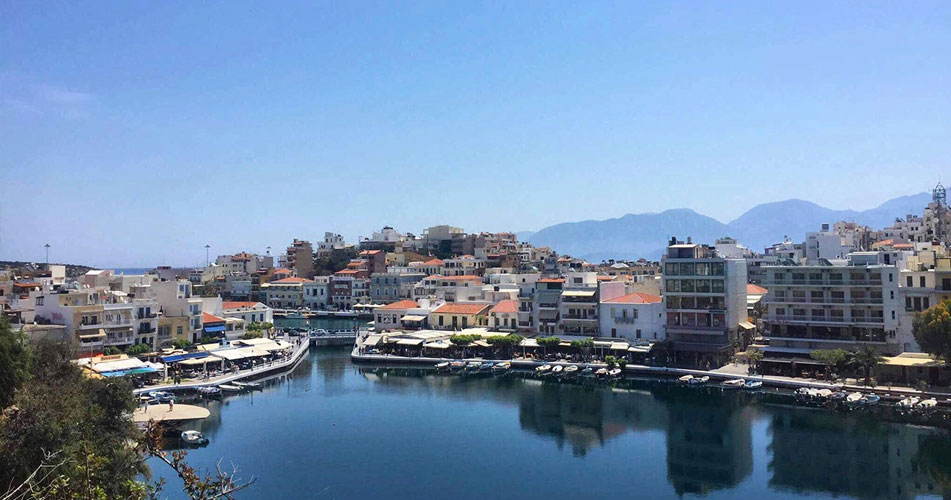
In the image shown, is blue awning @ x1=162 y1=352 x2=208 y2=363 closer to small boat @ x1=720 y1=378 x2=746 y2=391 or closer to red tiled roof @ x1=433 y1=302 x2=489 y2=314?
red tiled roof @ x1=433 y1=302 x2=489 y2=314

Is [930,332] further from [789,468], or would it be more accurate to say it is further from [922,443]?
[789,468]

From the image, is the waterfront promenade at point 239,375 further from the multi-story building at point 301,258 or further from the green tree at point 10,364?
the multi-story building at point 301,258

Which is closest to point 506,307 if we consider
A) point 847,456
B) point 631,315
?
point 631,315

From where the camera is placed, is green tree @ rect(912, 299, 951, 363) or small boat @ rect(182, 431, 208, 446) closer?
small boat @ rect(182, 431, 208, 446)

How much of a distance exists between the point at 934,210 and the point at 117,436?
8866cm

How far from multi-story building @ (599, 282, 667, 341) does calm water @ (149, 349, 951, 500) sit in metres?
7.92

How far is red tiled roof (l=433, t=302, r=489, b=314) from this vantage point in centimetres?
6091

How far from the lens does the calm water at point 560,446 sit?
2581 cm

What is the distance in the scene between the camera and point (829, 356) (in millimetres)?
39000

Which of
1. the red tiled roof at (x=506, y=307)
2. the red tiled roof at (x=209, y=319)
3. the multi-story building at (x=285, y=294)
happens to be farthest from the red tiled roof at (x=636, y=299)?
the multi-story building at (x=285, y=294)

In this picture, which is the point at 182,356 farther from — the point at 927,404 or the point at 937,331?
the point at 937,331

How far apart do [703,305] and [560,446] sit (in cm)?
1961

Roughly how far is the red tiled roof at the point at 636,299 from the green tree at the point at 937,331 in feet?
59.8

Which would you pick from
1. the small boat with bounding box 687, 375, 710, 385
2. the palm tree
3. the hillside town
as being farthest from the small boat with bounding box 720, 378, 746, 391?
the palm tree
